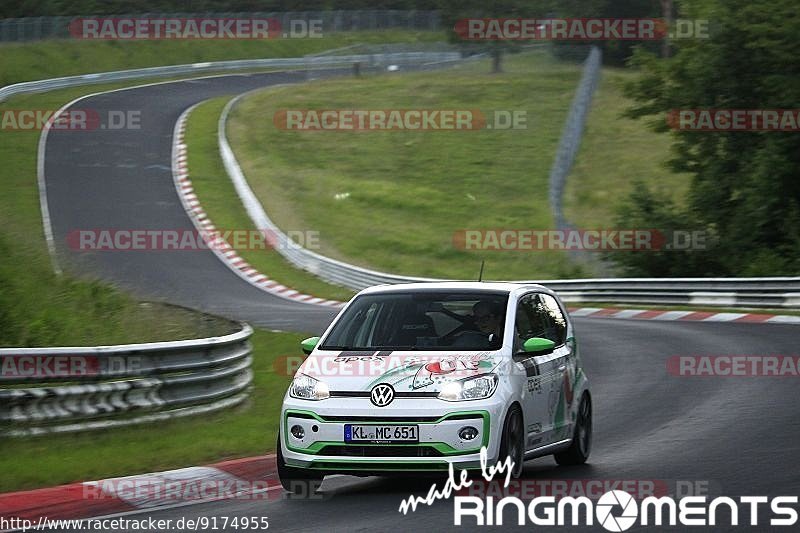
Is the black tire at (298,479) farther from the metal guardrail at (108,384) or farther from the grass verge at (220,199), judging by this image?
the grass verge at (220,199)

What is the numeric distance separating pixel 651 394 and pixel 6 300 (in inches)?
283

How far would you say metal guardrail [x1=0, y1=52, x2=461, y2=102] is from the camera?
62.0 meters

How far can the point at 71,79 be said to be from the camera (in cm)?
6222

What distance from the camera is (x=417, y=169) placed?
1997 inches

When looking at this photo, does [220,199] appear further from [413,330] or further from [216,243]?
[413,330]

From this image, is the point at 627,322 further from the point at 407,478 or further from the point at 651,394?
the point at 407,478

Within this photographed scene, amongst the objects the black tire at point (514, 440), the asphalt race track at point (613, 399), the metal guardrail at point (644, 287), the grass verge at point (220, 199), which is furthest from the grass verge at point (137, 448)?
the grass verge at point (220, 199)

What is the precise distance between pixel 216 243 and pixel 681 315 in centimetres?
1521

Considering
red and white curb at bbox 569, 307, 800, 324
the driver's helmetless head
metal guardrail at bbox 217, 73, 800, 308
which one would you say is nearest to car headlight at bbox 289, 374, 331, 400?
the driver's helmetless head

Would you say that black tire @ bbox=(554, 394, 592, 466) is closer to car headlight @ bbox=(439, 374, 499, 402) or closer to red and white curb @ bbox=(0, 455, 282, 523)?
car headlight @ bbox=(439, 374, 499, 402)

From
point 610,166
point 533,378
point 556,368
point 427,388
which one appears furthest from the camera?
point 610,166

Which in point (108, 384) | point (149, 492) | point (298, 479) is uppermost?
point (108, 384)

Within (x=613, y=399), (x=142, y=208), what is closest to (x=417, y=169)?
(x=142, y=208)

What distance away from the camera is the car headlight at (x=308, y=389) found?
964cm
